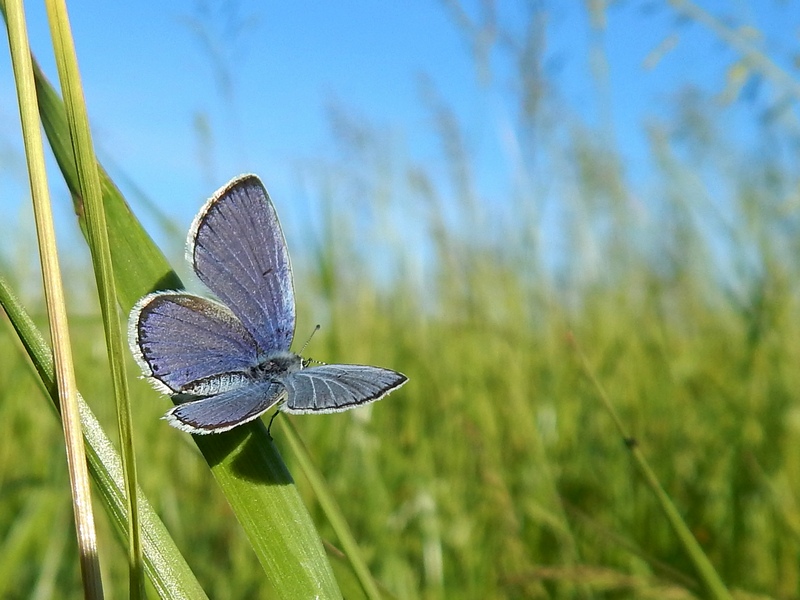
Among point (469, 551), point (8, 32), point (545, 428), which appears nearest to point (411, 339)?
point (545, 428)

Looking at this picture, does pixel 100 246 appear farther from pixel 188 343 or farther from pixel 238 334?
pixel 238 334

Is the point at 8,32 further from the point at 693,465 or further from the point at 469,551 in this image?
the point at 693,465

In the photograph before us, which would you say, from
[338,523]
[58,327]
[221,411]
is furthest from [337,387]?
[58,327]

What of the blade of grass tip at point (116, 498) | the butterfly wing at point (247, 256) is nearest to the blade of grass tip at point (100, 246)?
the blade of grass tip at point (116, 498)

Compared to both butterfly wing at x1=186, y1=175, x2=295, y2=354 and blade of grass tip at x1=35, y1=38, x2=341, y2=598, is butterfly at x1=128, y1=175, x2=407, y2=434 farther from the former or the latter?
blade of grass tip at x1=35, y1=38, x2=341, y2=598

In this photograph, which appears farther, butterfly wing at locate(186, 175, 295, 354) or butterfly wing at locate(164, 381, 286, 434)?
butterfly wing at locate(186, 175, 295, 354)

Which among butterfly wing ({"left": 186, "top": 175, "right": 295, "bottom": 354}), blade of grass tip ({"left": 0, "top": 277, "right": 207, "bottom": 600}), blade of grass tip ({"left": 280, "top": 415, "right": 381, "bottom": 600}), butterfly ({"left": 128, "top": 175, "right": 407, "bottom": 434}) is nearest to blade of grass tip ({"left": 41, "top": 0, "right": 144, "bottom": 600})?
blade of grass tip ({"left": 0, "top": 277, "right": 207, "bottom": 600})

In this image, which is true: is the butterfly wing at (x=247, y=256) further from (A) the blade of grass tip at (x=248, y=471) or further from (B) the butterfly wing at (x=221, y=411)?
(A) the blade of grass tip at (x=248, y=471)
